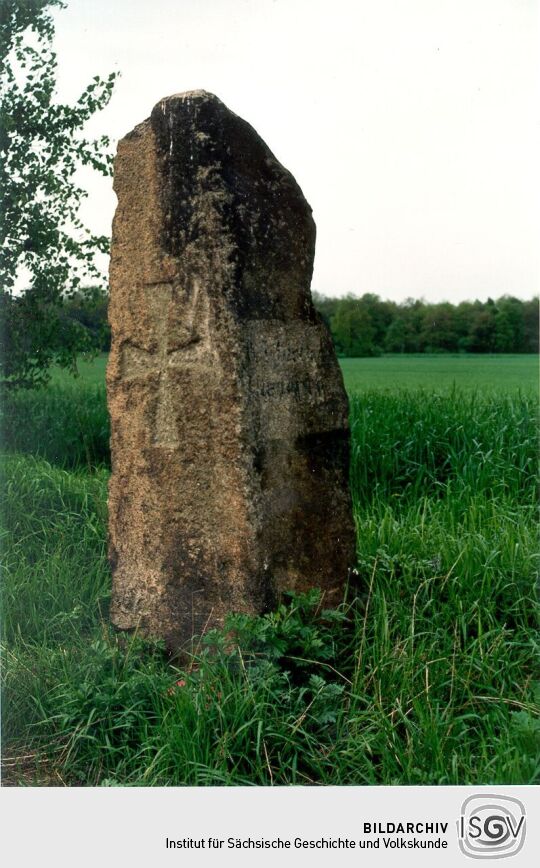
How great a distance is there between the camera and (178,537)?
11.1 feet

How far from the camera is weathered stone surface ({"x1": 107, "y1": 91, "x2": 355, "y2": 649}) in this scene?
326 cm

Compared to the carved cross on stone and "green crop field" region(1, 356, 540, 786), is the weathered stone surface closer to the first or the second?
the carved cross on stone

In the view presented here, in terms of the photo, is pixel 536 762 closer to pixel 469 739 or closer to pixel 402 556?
pixel 469 739

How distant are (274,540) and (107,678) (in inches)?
28.2

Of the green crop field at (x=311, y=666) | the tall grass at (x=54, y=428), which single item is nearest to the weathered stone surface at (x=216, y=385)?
the green crop field at (x=311, y=666)

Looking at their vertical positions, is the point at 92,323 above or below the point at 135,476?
above

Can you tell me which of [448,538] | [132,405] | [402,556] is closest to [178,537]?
[132,405]

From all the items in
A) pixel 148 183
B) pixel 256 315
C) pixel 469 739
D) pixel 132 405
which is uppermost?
pixel 148 183

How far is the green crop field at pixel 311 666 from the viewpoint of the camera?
2.92m
